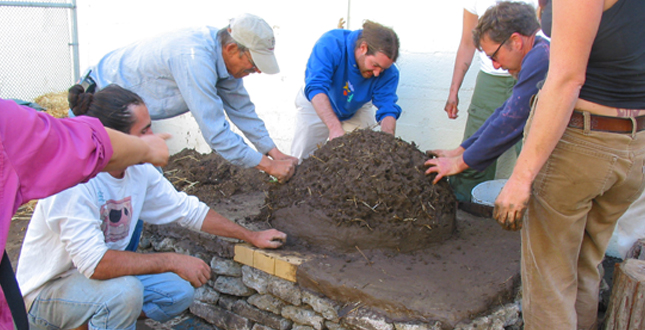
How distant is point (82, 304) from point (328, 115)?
7.80 feet

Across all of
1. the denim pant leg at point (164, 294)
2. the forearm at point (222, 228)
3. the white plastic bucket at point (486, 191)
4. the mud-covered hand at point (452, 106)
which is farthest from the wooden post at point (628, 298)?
the denim pant leg at point (164, 294)

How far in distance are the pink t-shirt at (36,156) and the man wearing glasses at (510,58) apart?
2.28m

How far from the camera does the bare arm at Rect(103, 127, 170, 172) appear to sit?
5.66ft

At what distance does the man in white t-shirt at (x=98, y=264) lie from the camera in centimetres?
245

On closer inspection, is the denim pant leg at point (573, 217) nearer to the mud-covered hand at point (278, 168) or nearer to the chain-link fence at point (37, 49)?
the mud-covered hand at point (278, 168)

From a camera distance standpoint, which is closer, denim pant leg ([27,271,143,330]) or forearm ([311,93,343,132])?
denim pant leg ([27,271,143,330])

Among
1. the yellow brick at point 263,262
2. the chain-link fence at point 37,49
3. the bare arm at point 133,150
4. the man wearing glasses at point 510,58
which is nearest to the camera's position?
the bare arm at point 133,150

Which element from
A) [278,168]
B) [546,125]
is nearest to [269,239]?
[278,168]

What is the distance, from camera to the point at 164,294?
2.84m

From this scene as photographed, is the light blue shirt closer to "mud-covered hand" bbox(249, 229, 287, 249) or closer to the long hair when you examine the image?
"mud-covered hand" bbox(249, 229, 287, 249)

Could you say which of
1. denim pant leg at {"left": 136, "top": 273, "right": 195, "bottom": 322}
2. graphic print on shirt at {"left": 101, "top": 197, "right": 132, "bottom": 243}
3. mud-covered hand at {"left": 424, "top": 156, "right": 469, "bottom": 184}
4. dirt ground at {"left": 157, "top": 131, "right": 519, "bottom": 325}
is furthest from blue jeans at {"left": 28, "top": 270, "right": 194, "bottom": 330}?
mud-covered hand at {"left": 424, "top": 156, "right": 469, "bottom": 184}

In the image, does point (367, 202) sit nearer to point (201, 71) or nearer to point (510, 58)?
point (510, 58)

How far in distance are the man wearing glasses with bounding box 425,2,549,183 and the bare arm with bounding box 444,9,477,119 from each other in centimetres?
127

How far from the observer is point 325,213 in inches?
127
